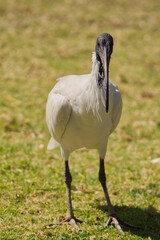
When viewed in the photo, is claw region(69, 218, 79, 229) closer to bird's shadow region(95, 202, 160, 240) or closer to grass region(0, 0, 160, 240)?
grass region(0, 0, 160, 240)

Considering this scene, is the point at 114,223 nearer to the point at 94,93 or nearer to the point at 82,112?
the point at 82,112

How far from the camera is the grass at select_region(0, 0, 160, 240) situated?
15.5 ft

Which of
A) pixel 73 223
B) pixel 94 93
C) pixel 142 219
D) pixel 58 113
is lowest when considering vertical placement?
pixel 142 219

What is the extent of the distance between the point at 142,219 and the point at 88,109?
177cm

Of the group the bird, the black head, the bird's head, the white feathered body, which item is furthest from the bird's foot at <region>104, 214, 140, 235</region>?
the black head

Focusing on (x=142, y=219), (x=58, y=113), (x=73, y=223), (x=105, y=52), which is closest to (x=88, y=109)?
(x=58, y=113)

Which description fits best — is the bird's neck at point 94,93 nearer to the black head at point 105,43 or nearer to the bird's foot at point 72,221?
the black head at point 105,43

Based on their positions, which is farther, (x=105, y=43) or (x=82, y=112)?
(x=82, y=112)

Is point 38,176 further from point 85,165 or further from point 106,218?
point 106,218

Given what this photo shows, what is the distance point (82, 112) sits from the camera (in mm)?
4121

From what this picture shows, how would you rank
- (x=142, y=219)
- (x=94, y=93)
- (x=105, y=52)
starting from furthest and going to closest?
(x=142, y=219) → (x=94, y=93) → (x=105, y=52)

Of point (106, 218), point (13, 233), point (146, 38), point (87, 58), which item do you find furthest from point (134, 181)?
point (146, 38)

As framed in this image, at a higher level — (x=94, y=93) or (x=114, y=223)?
(x=94, y=93)

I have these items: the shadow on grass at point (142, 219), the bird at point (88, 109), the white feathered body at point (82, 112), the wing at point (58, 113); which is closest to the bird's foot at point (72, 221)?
the bird at point (88, 109)
